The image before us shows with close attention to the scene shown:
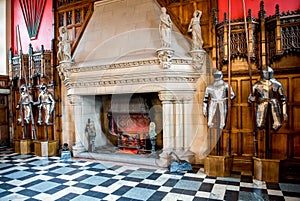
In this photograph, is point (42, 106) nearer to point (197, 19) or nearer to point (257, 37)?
point (197, 19)

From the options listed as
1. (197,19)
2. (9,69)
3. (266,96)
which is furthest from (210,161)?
(9,69)

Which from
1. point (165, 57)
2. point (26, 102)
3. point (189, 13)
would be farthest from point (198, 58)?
point (26, 102)

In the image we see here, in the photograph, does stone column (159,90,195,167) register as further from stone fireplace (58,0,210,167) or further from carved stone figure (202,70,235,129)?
carved stone figure (202,70,235,129)

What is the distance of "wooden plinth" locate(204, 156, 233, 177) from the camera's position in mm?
3348

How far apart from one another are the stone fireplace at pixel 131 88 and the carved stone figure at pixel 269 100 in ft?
3.19

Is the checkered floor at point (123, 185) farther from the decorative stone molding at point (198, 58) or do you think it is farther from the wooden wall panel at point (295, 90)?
the decorative stone molding at point (198, 58)

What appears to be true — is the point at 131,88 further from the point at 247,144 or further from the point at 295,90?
the point at 295,90

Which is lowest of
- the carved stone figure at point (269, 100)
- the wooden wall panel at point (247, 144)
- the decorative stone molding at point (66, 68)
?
the wooden wall panel at point (247, 144)

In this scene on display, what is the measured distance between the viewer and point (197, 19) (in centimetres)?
381

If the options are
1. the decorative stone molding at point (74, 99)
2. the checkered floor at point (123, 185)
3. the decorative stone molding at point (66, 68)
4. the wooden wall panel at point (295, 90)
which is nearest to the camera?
the checkered floor at point (123, 185)

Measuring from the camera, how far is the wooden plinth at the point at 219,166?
3348mm

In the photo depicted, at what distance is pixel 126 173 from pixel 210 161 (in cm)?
136

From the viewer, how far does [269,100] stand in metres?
3.16

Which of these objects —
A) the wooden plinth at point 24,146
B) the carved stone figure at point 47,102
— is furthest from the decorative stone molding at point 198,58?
the wooden plinth at point 24,146
